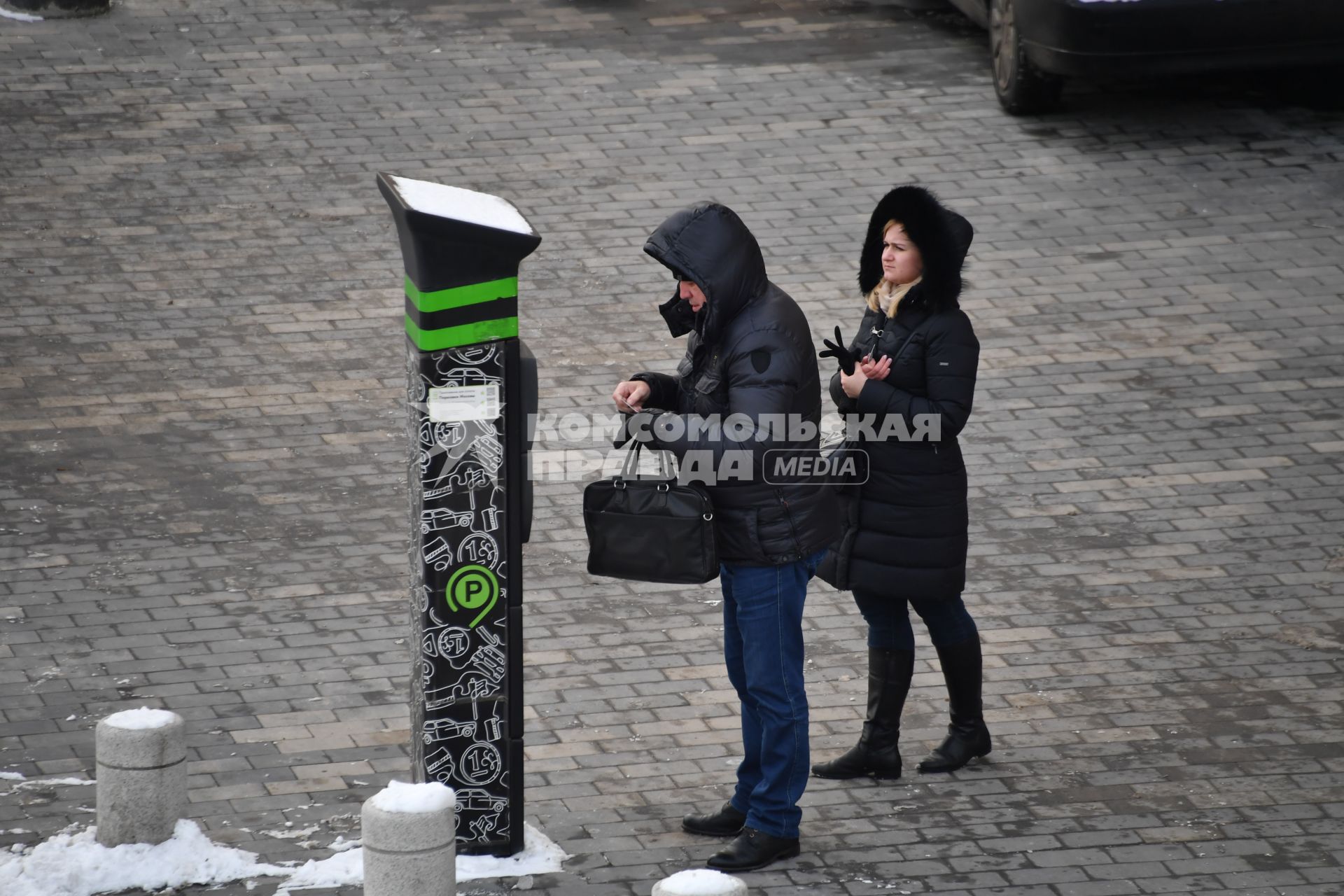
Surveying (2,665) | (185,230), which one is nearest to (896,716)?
(2,665)

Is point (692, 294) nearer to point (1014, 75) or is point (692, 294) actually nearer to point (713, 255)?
point (713, 255)

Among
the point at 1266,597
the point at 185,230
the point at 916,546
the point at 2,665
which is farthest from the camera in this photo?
the point at 185,230

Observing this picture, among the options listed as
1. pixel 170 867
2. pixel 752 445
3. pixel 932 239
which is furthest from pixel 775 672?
pixel 170 867

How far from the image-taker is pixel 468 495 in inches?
241

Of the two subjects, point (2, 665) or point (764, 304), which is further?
point (2, 665)

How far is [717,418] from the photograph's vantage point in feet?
20.1

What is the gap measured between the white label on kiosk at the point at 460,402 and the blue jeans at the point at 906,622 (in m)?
1.50

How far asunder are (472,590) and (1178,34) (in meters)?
7.54

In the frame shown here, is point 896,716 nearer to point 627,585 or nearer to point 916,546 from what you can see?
point 916,546

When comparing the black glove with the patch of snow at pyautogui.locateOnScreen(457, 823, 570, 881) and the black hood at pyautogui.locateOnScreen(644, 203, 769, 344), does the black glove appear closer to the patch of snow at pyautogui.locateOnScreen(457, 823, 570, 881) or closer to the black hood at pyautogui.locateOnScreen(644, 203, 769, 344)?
the black hood at pyautogui.locateOnScreen(644, 203, 769, 344)

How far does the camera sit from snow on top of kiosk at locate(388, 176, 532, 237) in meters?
5.90

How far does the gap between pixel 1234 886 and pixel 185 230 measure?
7477 millimetres

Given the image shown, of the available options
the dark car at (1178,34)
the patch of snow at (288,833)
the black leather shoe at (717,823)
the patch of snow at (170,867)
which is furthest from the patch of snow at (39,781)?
the dark car at (1178,34)

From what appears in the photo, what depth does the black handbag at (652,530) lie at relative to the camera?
6062 mm
